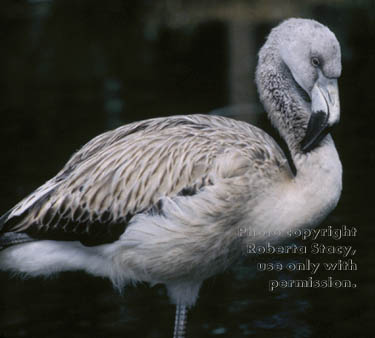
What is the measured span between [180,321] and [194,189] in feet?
3.87

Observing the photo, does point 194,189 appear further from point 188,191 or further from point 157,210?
point 157,210

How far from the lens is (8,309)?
23.4 ft

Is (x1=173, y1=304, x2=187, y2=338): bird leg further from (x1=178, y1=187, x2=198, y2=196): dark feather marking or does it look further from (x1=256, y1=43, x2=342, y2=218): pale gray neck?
(x1=256, y1=43, x2=342, y2=218): pale gray neck

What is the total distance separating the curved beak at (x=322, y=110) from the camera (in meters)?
5.32

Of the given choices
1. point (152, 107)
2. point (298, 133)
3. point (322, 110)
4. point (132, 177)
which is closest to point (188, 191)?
point (132, 177)

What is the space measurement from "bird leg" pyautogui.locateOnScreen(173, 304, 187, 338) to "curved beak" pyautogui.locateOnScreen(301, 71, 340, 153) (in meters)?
1.55

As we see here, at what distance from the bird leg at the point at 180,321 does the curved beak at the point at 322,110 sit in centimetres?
155

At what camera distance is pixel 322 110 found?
5.34 m

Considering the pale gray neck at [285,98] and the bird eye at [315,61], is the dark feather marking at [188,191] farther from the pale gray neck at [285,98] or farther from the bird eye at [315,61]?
the bird eye at [315,61]

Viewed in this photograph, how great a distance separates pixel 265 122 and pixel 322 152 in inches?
298

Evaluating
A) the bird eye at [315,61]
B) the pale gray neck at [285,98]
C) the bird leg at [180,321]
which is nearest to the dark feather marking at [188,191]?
the pale gray neck at [285,98]

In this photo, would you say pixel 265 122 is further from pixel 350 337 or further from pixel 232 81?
pixel 350 337

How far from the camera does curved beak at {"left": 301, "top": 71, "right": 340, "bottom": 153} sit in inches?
209

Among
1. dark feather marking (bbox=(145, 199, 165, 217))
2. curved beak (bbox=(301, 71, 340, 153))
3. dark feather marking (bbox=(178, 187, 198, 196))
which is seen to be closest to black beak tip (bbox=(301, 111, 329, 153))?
curved beak (bbox=(301, 71, 340, 153))
